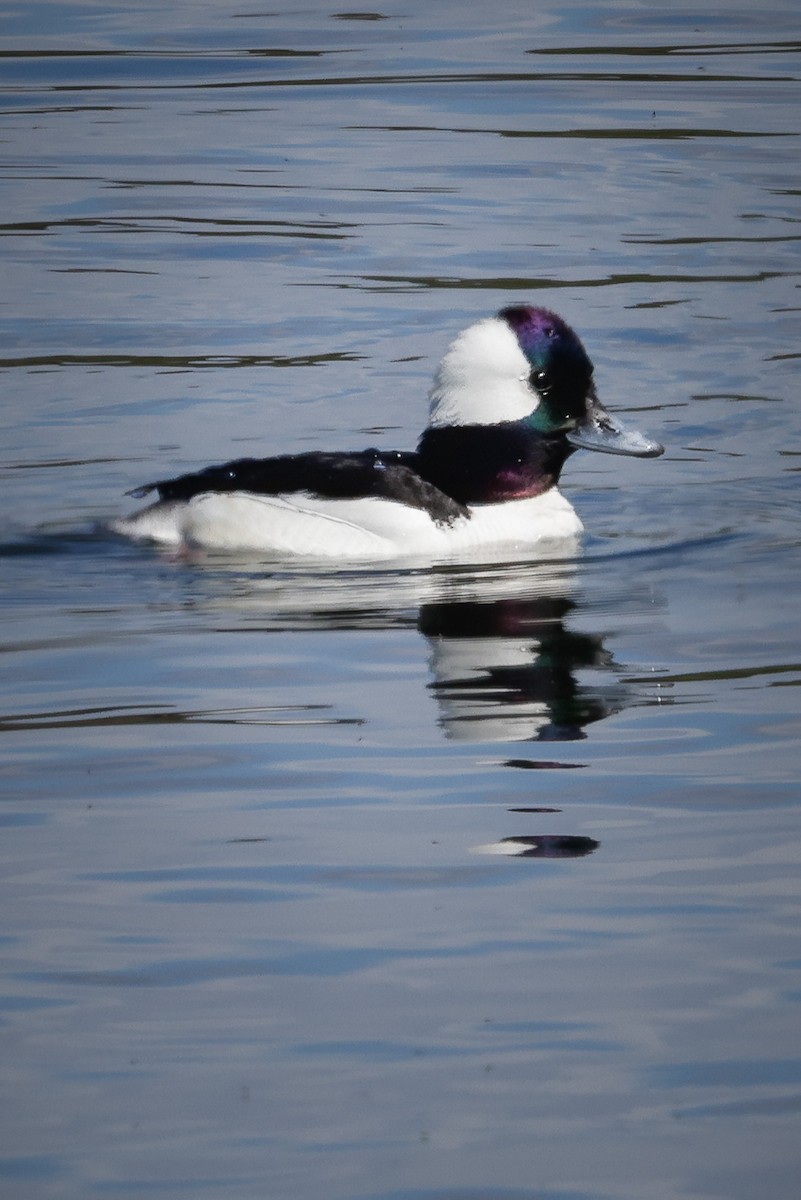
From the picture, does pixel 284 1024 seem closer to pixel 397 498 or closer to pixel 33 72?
pixel 397 498

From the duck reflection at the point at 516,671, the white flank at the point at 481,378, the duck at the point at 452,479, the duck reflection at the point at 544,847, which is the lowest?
the duck reflection at the point at 516,671

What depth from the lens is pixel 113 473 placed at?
1048 centimetres

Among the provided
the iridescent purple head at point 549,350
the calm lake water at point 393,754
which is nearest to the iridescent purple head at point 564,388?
the iridescent purple head at point 549,350

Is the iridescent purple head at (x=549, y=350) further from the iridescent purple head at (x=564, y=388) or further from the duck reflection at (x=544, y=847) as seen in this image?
the duck reflection at (x=544, y=847)

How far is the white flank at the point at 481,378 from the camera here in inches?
350

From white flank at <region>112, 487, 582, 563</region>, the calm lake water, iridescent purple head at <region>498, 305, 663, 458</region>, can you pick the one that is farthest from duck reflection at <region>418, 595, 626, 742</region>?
iridescent purple head at <region>498, 305, 663, 458</region>

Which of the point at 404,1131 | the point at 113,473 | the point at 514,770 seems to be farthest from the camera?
the point at 113,473

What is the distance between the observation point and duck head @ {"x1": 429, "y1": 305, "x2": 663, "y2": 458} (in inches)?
350

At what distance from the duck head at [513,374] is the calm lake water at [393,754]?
2.11ft

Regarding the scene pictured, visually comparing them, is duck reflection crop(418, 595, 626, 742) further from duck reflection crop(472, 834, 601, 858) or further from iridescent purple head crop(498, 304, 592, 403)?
iridescent purple head crop(498, 304, 592, 403)

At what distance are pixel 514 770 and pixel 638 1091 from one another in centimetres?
183

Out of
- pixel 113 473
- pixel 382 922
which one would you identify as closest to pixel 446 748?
pixel 382 922

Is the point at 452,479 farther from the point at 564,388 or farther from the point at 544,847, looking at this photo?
the point at 544,847

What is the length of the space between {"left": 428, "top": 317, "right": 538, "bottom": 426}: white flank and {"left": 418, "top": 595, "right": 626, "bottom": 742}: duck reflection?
113 centimetres
